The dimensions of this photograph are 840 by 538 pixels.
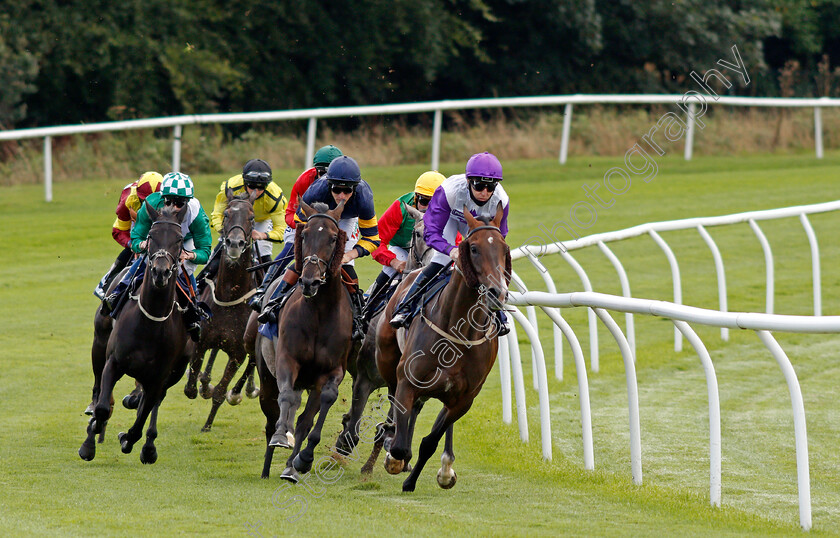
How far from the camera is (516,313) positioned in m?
7.25

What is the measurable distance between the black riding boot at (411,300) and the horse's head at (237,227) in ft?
5.03

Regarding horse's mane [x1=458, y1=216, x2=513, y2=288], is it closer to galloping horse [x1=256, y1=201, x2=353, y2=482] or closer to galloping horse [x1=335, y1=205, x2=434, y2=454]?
galloping horse [x1=256, y1=201, x2=353, y2=482]

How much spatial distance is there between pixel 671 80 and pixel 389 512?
22225 millimetres

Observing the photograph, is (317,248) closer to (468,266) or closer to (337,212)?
(337,212)

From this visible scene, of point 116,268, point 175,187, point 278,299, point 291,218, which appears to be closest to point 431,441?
point 278,299

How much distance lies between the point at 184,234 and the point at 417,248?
5.00 feet

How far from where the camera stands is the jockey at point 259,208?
846 centimetres

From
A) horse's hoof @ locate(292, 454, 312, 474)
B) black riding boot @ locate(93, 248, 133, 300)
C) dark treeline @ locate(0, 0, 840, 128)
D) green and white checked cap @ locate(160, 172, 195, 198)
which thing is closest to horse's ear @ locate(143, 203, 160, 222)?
green and white checked cap @ locate(160, 172, 195, 198)

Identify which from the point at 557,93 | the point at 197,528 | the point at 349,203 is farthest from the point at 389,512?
the point at 557,93

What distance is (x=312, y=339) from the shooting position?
22.2ft

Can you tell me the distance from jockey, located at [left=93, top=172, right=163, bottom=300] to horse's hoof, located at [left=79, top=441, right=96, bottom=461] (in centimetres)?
126

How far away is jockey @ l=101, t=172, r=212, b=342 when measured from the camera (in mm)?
7383

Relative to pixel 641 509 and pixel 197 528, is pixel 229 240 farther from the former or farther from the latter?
pixel 641 509

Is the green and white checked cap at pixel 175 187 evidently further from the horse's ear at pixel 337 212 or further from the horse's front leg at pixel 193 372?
the horse's front leg at pixel 193 372
